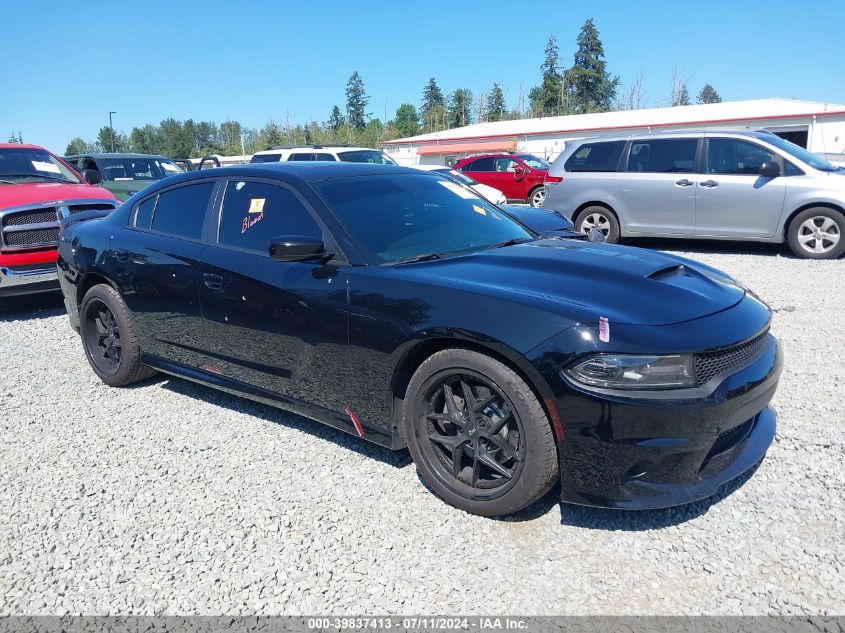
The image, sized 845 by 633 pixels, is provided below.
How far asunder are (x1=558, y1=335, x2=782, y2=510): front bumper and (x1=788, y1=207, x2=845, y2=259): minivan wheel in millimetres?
7347

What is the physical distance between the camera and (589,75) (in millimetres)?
90062

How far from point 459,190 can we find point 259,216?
1.34m

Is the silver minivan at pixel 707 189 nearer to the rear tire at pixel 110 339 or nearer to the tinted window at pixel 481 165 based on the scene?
the rear tire at pixel 110 339

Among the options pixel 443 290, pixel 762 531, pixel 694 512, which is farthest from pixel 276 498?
pixel 762 531

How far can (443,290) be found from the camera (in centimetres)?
295

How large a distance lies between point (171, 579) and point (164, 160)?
12.2m

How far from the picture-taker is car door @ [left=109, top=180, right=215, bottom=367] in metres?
4.09

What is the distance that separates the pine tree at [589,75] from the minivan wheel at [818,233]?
8575cm

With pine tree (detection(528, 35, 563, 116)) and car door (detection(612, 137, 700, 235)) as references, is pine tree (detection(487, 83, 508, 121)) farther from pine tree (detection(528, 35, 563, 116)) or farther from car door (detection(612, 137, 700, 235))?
car door (detection(612, 137, 700, 235))

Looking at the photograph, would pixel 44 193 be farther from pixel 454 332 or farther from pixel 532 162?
pixel 532 162

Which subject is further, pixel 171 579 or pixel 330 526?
pixel 330 526

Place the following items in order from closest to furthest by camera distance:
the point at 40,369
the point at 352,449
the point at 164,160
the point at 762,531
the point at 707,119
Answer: the point at 762,531, the point at 352,449, the point at 40,369, the point at 164,160, the point at 707,119

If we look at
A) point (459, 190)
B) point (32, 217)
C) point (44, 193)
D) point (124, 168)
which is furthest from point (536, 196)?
point (459, 190)

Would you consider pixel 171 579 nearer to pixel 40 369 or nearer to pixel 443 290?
pixel 443 290
